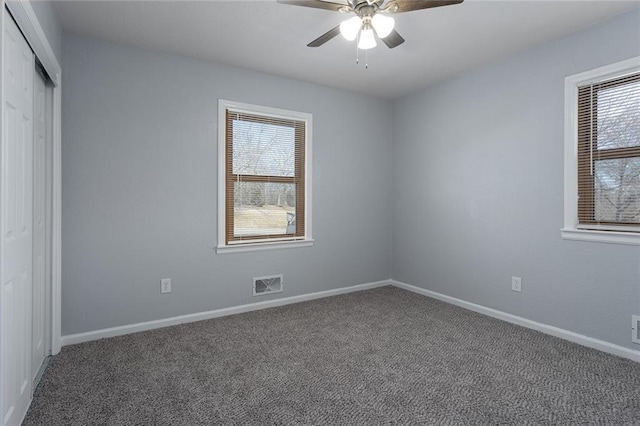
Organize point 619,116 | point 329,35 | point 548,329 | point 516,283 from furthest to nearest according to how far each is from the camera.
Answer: point 516,283, point 548,329, point 619,116, point 329,35

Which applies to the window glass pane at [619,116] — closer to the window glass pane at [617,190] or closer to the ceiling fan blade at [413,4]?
the window glass pane at [617,190]

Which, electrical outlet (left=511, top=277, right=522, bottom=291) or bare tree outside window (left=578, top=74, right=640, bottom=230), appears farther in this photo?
electrical outlet (left=511, top=277, right=522, bottom=291)

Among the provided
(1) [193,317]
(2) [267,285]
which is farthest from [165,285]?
(2) [267,285]

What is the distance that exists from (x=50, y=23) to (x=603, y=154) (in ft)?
13.5

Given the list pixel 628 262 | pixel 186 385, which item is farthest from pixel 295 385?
pixel 628 262

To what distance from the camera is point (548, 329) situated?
301 centimetres

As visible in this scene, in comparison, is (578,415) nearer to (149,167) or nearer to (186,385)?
(186,385)

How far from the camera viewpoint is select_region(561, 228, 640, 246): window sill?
8.28 feet

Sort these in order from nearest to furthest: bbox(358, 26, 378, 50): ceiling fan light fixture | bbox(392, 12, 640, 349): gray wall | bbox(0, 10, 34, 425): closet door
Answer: bbox(0, 10, 34, 425): closet door, bbox(358, 26, 378, 50): ceiling fan light fixture, bbox(392, 12, 640, 349): gray wall

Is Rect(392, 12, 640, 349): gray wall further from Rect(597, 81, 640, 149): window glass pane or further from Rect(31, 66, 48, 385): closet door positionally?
Rect(31, 66, 48, 385): closet door

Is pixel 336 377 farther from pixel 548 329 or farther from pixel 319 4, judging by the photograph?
pixel 319 4

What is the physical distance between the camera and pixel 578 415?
6.17 feet

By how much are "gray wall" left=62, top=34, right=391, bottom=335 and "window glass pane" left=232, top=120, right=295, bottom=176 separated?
261 millimetres

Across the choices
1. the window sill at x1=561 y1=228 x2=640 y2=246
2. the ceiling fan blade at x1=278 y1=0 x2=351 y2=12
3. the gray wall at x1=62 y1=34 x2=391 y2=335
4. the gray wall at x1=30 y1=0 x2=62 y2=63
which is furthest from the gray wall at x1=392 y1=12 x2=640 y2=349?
the gray wall at x1=30 y1=0 x2=62 y2=63
